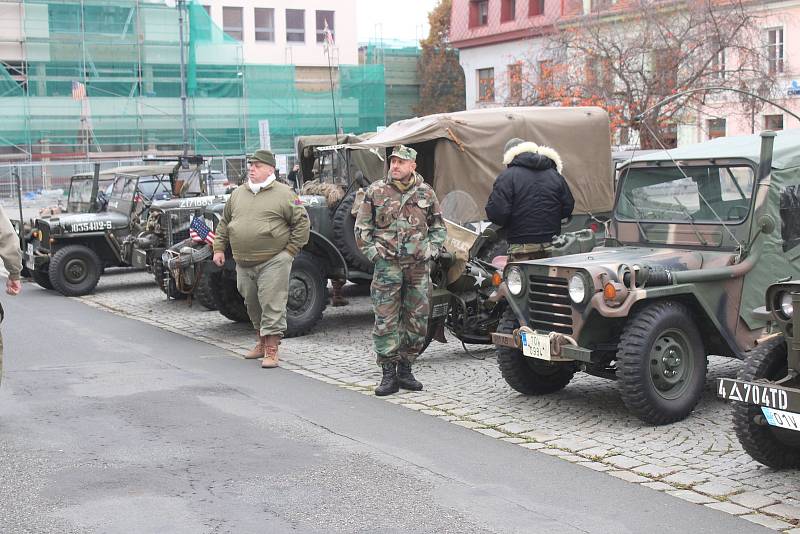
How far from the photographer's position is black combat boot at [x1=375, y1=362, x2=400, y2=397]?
8578 mm

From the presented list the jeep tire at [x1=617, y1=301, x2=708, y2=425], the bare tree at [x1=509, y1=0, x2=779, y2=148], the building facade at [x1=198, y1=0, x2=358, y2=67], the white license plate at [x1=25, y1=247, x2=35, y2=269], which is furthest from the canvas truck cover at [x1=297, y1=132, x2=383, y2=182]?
the building facade at [x1=198, y1=0, x2=358, y2=67]

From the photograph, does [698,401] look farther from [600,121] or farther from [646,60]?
[646,60]

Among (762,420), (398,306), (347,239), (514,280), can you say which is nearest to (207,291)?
(347,239)

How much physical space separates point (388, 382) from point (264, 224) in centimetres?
213

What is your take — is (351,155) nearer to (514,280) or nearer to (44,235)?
(514,280)

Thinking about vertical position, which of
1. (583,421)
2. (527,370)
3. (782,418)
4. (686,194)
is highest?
(686,194)

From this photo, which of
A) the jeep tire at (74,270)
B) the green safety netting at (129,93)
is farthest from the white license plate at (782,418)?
the green safety netting at (129,93)

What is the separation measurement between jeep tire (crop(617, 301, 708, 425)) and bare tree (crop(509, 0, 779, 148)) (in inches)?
753

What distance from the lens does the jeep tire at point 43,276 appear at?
17109mm

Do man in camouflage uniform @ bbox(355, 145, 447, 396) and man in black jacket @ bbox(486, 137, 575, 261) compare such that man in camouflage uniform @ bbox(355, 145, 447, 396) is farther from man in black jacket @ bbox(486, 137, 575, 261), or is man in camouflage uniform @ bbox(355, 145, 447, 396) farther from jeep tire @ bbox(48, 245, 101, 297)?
jeep tire @ bbox(48, 245, 101, 297)

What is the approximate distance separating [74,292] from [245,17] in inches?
1811

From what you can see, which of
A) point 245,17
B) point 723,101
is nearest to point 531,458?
point 723,101

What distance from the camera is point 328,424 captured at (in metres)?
7.57

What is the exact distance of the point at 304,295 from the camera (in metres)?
12.0
